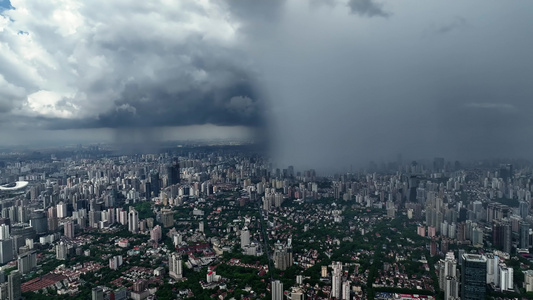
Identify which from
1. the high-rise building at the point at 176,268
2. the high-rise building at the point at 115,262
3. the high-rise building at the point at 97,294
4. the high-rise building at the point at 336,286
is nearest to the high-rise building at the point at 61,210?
the high-rise building at the point at 115,262

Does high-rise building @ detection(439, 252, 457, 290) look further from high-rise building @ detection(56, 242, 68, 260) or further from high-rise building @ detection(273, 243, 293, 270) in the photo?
high-rise building @ detection(56, 242, 68, 260)

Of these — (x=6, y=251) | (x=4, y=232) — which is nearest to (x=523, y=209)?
(x=6, y=251)

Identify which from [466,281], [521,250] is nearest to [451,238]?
[521,250]

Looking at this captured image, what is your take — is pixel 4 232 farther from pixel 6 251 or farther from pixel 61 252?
pixel 61 252

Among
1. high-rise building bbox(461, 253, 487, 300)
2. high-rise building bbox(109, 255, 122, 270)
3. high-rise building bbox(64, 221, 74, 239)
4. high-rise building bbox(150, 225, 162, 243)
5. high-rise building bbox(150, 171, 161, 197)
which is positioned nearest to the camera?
high-rise building bbox(461, 253, 487, 300)

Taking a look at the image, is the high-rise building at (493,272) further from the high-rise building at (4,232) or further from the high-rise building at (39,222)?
the high-rise building at (39,222)

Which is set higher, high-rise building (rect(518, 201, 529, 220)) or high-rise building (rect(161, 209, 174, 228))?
high-rise building (rect(518, 201, 529, 220))

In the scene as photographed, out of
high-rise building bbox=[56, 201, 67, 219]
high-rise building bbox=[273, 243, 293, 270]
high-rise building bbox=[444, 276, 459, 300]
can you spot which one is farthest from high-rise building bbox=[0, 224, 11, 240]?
high-rise building bbox=[444, 276, 459, 300]
